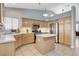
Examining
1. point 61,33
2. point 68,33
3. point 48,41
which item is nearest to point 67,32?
point 68,33

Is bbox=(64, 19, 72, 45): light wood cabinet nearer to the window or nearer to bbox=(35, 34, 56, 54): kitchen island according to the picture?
bbox=(35, 34, 56, 54): kitchen island

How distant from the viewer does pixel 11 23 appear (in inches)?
74.4

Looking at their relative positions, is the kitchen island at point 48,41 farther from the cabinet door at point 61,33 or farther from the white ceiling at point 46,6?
the white ceiling at point 46,6

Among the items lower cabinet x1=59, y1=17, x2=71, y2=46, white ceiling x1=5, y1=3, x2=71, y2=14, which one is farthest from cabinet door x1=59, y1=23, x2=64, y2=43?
white ceiling x1=5, y1=3, x2=71, y2=14

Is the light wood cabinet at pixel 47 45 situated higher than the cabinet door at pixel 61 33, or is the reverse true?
A: the cabinet door at pixel 61 33

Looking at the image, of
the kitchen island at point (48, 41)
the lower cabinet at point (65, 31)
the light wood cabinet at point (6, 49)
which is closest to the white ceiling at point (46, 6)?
the lower cabinet at point (65, 31)

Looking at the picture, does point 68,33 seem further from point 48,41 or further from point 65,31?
point 48,41

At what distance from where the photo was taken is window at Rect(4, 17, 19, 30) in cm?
185

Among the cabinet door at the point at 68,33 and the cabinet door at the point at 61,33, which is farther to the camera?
the cabinet door at the point at 61,33

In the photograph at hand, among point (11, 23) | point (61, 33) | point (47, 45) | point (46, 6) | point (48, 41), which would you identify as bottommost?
point (47, 45)

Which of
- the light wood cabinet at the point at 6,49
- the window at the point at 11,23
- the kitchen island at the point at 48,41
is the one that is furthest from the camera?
the kitchen island at the point at 48,41

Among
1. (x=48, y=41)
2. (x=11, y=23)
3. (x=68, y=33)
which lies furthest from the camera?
(x=48, y=41)

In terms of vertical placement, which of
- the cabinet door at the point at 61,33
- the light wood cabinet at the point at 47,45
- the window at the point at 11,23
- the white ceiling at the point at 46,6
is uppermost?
the white ceiling at the point at 46,6

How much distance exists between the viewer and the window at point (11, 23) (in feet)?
6.07
